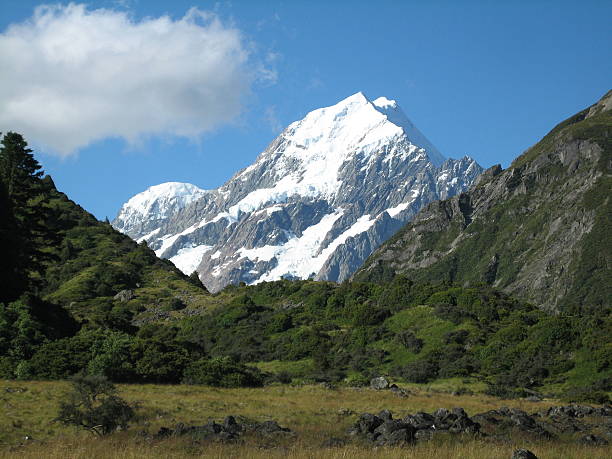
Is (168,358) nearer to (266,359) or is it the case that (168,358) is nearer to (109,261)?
(266,359)

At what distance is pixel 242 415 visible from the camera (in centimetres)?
2759

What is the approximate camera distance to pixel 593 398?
4128cm

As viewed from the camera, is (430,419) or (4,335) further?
(4,335)

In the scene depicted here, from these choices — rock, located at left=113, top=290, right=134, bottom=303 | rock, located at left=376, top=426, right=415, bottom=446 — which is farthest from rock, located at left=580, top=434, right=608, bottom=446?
rock, located at left=113, top=290, right=134, bottom=303

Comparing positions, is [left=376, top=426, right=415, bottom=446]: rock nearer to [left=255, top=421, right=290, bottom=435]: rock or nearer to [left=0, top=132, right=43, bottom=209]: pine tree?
[left=255, top=421, right=290, bottom=435]: rock

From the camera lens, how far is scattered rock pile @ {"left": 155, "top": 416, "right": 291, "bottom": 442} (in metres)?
21.7

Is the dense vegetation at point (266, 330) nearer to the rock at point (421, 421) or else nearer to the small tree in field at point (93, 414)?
the small tree in field at point (93, 414)

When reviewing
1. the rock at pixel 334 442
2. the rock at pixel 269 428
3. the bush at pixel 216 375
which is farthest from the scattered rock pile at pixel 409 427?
the bush at pixel 216 375

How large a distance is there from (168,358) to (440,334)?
32.6 m

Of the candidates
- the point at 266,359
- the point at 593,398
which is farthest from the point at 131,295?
the point at 593,398

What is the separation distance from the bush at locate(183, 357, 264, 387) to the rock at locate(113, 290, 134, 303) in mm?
58452

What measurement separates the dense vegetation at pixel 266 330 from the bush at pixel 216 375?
8 cm

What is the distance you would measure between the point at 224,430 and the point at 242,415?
4.93 metres

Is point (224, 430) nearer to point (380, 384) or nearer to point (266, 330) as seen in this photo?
point (380, 384)
